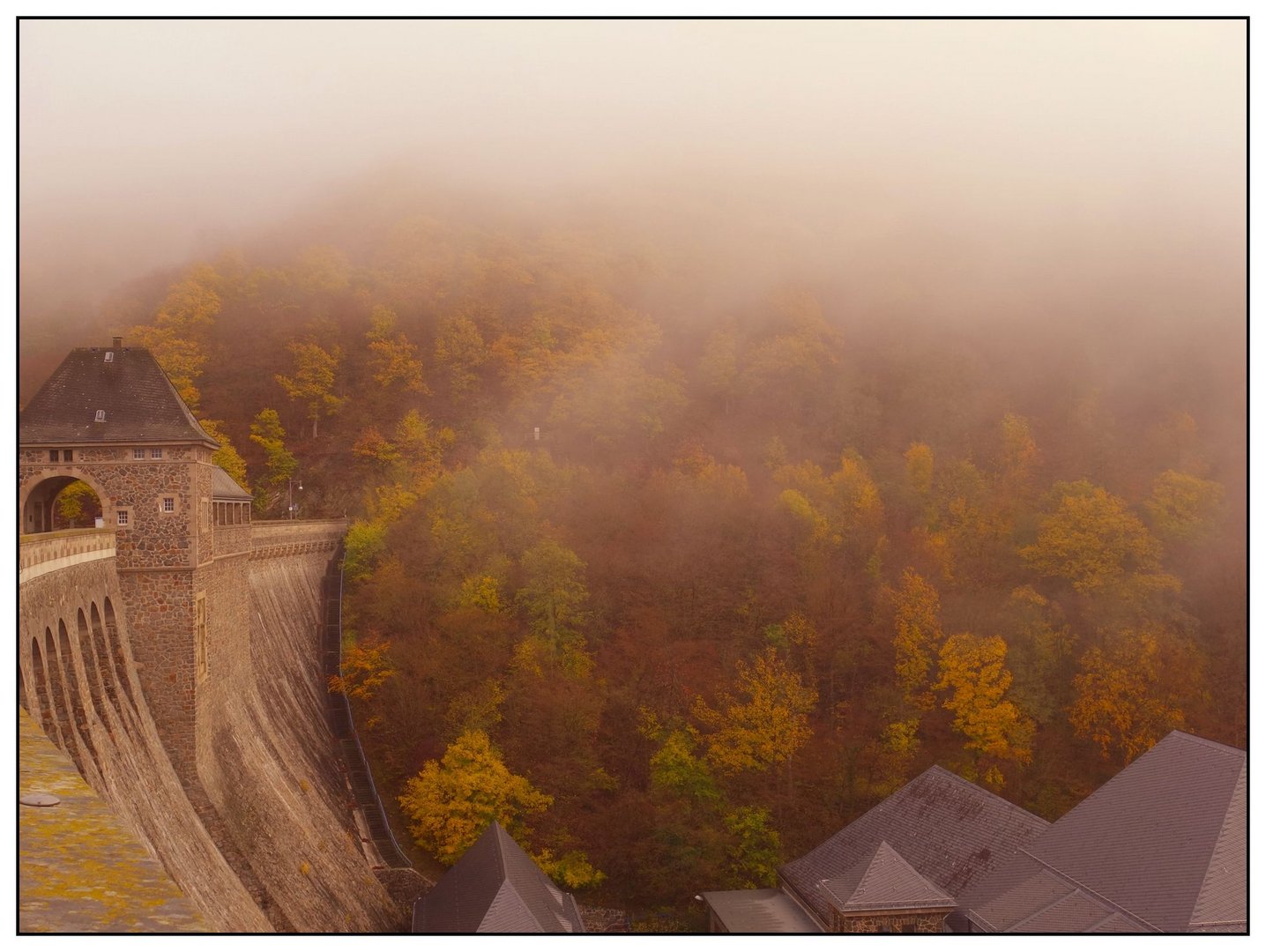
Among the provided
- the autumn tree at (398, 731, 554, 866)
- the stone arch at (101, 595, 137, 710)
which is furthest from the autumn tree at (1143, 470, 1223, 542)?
the stone arch at (101, 595, 137, 710)

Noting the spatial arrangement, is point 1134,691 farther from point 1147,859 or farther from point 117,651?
point 117,651

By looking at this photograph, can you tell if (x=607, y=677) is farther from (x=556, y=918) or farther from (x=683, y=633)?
(x=556, y=918)

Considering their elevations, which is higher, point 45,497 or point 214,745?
point 45,497

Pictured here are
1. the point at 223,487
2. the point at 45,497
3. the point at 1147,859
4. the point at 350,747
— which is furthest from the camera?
the point at 350,747

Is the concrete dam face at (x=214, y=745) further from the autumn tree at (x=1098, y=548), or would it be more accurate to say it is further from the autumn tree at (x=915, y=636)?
the autumn tree at (x=1098, y=548)

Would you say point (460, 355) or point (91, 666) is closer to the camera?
point (91, 666)

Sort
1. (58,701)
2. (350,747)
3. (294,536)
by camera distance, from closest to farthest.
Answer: (58,701), (350,747), (294,536)

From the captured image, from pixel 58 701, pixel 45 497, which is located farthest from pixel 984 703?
pixel 45 497

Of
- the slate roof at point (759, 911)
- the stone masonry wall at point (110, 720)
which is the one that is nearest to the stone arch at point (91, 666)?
the stone masonry wall at point (110, 720)
